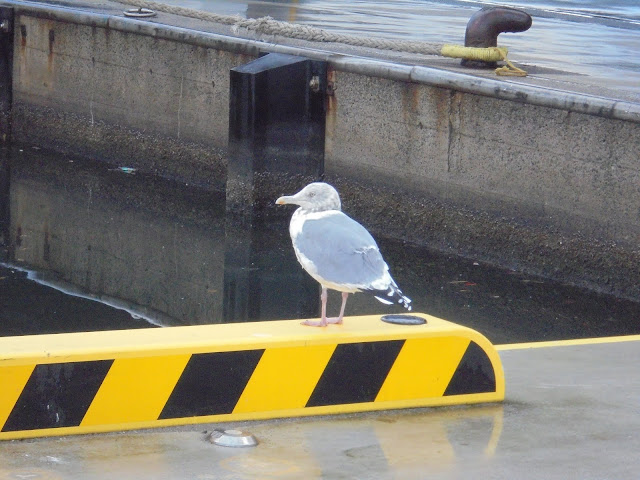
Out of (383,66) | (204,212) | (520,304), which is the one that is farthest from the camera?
(204,212)

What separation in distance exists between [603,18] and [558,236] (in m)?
9.92

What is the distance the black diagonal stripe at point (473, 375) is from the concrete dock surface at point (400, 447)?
0.07m

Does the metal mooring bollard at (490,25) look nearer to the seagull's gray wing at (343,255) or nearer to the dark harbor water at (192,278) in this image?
the dark harbor water at (192,278)

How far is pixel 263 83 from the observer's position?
9.08m

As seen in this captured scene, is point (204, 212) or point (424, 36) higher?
point (424, 36)

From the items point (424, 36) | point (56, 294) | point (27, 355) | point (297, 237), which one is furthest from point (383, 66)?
point (27, 355)

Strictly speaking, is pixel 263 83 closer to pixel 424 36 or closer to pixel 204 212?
pixel 204 212

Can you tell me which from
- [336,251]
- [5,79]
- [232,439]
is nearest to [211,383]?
[232,439]

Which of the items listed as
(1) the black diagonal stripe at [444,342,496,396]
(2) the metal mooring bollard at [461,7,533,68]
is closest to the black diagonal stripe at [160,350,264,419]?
(1) the black diagonal stripe at [444,342,496,396]

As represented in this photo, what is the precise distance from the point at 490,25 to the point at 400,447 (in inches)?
245

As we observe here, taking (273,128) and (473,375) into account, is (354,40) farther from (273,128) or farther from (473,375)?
(473,375)

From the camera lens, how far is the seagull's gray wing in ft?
12.5

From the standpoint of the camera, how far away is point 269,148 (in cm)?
934

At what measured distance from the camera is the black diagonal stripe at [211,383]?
3727 mm
